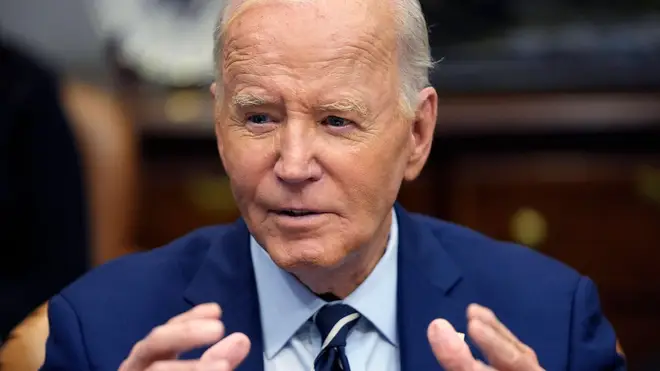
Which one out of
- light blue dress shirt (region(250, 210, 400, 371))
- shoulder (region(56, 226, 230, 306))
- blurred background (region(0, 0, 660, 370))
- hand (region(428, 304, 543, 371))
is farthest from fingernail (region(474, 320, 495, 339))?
blurred background (region(0, 0, 660, 370))

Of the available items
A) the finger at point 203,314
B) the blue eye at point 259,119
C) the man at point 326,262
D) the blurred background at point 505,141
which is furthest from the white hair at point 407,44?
the blurred background at point 505,141

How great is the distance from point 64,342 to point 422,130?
0.66 m

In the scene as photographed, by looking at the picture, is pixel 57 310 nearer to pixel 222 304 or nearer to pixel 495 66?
pixel 222 304

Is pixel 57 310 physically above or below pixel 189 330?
below

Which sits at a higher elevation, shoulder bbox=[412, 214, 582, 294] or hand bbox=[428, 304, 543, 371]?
hand bbox=[428, 304, 543, 371]

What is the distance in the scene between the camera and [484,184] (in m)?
3.41

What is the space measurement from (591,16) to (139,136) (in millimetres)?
1514

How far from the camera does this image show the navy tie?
1.67 m

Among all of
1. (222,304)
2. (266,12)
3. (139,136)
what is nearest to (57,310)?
(222,304)

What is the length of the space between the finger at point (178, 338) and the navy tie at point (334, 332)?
335 mm

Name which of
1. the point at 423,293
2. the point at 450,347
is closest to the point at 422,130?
the point at 423,293

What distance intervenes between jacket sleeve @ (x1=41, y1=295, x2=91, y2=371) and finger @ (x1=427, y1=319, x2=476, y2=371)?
61 centimetres

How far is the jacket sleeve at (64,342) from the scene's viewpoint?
1709 mm

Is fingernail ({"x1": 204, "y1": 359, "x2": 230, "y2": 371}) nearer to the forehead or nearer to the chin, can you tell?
the chin
